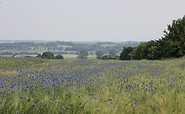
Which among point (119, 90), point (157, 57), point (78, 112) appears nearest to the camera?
point (78, 112)

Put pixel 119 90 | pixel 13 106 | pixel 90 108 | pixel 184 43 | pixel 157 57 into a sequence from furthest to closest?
pixel 157 57
pixel 184 43
pixel 119 90
pixel 90 108
pixel 13 106

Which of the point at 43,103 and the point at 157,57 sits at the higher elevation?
the point at 43,103

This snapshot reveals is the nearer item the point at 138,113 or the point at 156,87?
the point at 138,113

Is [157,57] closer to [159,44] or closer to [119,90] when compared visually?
[159,44]

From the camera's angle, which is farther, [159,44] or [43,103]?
[159,44]

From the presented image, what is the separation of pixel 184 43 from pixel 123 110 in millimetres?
36136

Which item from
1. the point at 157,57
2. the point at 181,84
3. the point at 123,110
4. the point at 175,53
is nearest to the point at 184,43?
the point at 175,53

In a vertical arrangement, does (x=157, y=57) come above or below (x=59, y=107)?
below

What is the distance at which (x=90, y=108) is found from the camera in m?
4.50

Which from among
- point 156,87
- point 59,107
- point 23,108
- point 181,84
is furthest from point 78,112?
point 181,84

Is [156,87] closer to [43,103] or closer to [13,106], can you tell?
[43,103]

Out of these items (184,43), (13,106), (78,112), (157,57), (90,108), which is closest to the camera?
(13,106)

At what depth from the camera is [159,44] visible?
1655 inches

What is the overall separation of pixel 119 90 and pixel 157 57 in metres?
36.3
